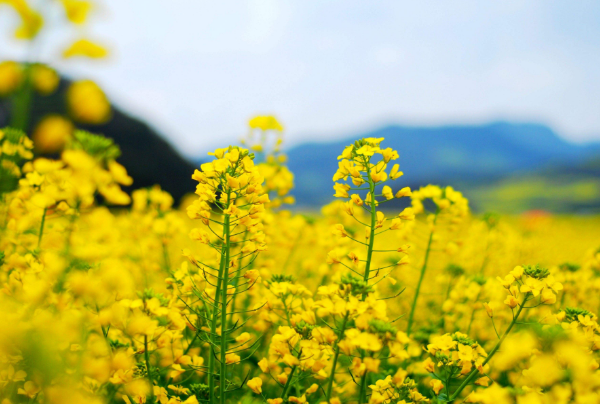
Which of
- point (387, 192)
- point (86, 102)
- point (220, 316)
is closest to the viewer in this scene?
point (86, 102)

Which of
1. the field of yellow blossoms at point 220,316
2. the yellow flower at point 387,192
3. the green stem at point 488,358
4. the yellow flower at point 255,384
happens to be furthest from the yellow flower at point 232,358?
the yellow flower at point 387,192

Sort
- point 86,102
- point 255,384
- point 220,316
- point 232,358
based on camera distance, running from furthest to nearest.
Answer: point 220,316, point 232,358, point 255,384, point 86,102

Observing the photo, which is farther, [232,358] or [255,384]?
[232,358]

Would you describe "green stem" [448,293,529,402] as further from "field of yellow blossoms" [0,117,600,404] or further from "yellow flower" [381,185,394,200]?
"yellow flower" [381,185,394,200]

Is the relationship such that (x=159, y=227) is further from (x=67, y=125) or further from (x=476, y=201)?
(x=476, y=201)

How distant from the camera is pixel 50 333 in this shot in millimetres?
1233

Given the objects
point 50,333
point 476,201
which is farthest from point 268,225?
point 476,201

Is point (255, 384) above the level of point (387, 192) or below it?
below

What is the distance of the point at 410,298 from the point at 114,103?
14.6 meters

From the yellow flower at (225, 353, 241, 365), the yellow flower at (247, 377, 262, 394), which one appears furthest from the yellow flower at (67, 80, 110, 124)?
the yellow flower at (247, 377, 262, 394)

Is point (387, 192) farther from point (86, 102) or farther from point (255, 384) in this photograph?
point (86, 102)

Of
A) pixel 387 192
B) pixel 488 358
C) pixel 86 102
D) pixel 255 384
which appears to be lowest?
pixel 255 384

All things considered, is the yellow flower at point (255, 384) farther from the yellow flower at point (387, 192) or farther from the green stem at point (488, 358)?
the yellow flower at point (387, 192)

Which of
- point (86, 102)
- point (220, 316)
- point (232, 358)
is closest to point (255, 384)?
point (232, 358)
